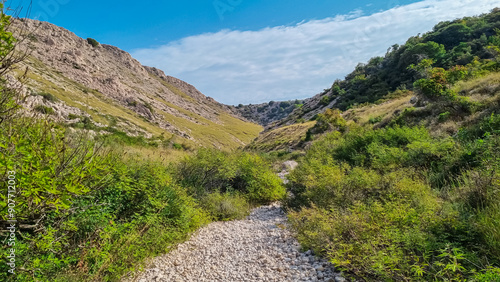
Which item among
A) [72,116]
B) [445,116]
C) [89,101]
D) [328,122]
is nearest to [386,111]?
[328,122]

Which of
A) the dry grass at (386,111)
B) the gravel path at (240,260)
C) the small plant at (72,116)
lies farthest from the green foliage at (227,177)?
the small plant at (72,116)

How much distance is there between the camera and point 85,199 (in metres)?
5.96

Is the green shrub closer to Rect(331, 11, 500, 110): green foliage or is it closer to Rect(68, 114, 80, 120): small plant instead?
Rect(68, 114, 80, 120): small plant

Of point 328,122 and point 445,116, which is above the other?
point 328,122

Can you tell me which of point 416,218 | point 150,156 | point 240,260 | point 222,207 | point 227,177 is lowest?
point 240,260

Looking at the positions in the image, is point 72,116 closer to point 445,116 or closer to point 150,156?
point 150,156

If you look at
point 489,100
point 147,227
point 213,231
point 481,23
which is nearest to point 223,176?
point 213,231

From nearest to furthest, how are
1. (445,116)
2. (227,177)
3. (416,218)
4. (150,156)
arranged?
(416,218), (445,116), (227,177), (150,156)

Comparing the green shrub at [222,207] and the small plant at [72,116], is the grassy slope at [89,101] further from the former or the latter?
the green shrub at [222,207]

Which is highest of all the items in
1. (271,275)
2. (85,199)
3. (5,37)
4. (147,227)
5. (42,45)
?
(42,45)

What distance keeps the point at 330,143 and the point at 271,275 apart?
17.0 meters

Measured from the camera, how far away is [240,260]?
699 cm

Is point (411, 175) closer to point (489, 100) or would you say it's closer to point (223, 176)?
point (489, 100)

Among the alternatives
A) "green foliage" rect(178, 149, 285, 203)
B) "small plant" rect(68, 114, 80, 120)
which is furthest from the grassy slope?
"green foliage" rect(178, 149, 285, 203)
